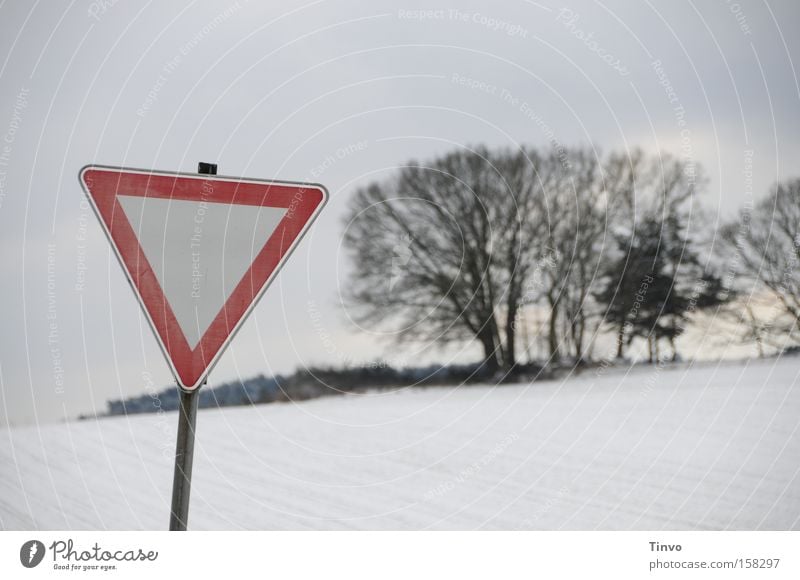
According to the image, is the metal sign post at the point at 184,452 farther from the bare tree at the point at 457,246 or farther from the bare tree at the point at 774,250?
the bare tree at the point at 774,250

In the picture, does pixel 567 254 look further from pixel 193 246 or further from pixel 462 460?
pixel 193 246

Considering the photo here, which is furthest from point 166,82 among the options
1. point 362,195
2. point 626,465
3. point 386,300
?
point 626,465

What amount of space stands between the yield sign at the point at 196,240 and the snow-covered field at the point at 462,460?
1478 mm

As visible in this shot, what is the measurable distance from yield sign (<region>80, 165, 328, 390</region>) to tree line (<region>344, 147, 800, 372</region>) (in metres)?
1.68

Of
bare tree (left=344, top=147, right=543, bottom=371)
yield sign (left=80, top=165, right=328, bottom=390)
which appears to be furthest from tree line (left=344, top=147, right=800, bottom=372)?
yield sign (left=80, top=165, right=328, bottom=390)

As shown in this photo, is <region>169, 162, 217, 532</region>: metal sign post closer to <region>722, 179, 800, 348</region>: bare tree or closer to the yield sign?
the yield sign

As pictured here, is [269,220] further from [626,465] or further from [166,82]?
[626,465]

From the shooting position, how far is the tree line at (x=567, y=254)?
333cm

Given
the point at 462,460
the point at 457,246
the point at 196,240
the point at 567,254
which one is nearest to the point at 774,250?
the point at 567,254

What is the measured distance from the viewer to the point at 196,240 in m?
1.61

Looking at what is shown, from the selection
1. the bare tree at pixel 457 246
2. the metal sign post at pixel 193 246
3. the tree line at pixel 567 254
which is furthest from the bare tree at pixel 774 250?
the metal sign post at pixel 193 246

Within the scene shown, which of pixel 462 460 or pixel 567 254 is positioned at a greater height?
pixel 567 254

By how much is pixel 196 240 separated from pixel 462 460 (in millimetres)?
2034

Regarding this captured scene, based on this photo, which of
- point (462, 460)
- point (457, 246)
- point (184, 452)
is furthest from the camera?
point (457, 246)
